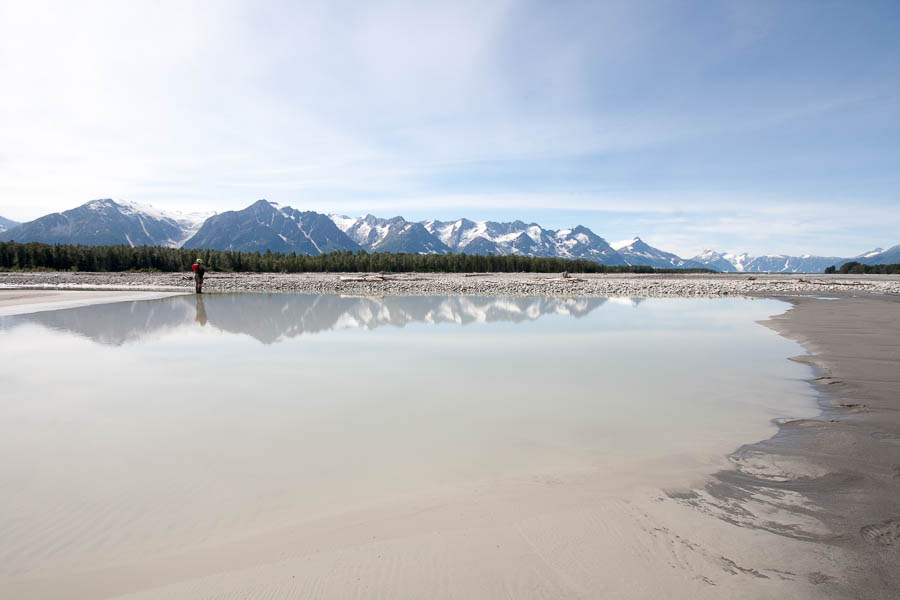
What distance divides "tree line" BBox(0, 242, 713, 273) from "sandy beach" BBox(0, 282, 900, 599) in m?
90.8

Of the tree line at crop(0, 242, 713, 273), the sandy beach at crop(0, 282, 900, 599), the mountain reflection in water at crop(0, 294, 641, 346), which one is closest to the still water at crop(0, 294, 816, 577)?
the sandy beach at crop(0, 282, 900, 599)

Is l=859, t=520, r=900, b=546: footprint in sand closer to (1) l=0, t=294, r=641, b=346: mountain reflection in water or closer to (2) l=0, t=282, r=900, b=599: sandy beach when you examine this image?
(2) l=0, t=282, r=900, b=599: sandy beach

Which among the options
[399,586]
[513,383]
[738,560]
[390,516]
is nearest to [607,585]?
[738,560]

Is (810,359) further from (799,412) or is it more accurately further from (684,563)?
(684,563)

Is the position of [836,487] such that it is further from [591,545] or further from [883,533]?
[591,545]

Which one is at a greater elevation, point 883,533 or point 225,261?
point 225,261

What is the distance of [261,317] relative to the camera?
20844mm

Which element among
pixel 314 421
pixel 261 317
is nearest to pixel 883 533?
pixel 314 421

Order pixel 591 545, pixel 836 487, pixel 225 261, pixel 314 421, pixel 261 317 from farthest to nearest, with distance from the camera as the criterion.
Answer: pixel 225 261 → pixel 261 317 → pixel 314 421 → pixel 836 487 → pixel 591 545

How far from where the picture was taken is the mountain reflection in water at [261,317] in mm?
16359

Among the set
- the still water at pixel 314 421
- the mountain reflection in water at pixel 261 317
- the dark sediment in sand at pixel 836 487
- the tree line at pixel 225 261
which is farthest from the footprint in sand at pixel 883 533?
the tree line at pixel 225 261

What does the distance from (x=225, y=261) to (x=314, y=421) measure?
92.5 m

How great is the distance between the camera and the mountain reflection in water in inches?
644

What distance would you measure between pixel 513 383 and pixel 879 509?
5.63 metres
